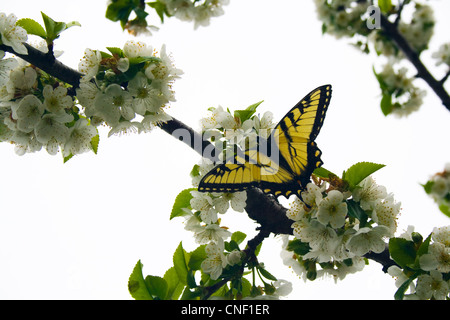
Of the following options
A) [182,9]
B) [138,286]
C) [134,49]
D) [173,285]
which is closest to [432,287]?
[173,285]

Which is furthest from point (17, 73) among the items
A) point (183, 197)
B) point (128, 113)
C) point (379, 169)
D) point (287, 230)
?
point (379, 169)

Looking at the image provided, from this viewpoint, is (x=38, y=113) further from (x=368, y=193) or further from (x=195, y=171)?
(x=368, y=193)

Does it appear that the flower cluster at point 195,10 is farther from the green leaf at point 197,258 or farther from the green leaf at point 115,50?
the green leaf at point 197,258

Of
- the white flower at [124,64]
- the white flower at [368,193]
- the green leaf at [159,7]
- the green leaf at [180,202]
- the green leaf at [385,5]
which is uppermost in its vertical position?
the green leaf at [159,7]

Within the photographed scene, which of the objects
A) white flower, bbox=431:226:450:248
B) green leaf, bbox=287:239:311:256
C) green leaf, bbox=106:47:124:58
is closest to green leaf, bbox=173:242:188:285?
green leaf, bbox=287:239:311:256

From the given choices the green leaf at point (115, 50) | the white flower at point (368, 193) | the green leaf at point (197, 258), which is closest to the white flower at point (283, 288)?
the green leaf at point (197, 258)

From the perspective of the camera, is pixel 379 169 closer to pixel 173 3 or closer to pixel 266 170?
pixel 266 170

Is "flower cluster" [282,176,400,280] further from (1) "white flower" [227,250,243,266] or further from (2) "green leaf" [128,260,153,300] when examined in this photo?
(2) "green leaf" [128,260,153,300]

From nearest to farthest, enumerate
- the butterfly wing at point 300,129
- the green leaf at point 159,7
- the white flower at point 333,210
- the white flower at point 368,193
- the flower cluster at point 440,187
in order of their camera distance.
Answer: the flower cluster at point 440,187 < the green leaf at point 159,7 < the white flower at point 333,210 < the white flower at point 368,193 < the butterfly wing at point 300,129
